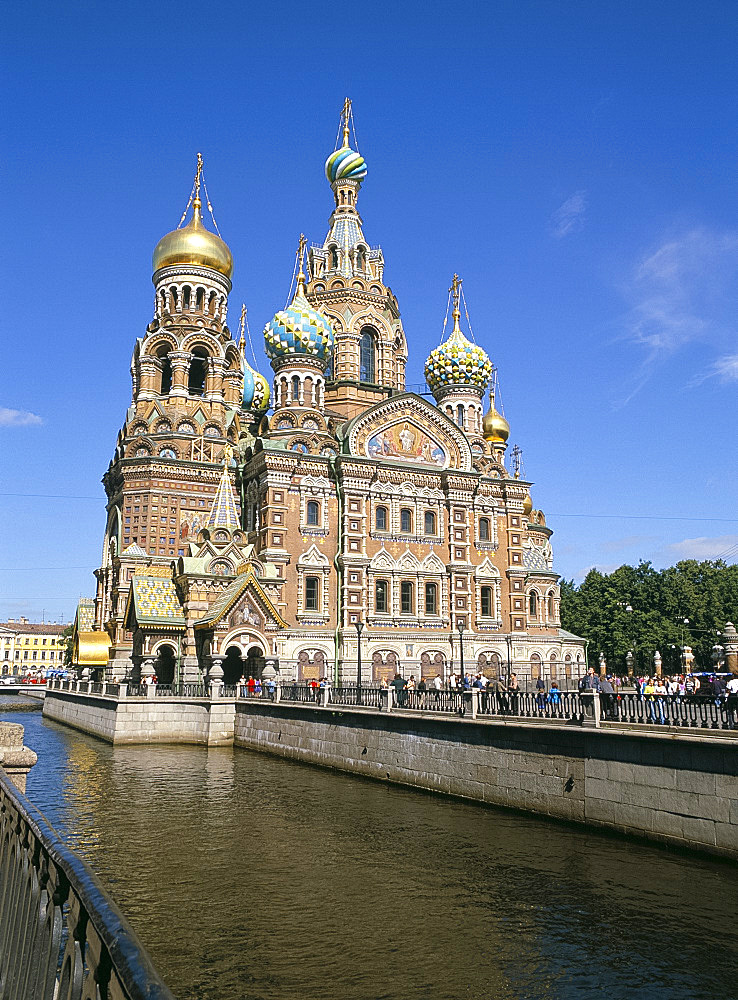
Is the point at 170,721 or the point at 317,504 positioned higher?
the point at 317,504

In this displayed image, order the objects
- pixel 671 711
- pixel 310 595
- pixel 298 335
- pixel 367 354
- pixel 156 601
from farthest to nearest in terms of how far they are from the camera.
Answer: pixel 367 354, pixel 298 335, pixel 310 595, pixel 156 601, pixel 671 711

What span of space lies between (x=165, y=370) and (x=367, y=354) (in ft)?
39.3

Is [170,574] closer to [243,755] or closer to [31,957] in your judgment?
[243,755]

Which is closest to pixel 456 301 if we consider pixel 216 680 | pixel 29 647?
pixel 216 680

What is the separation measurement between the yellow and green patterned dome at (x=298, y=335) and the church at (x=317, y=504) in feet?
0.38

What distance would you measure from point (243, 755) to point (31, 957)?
2463 centimetres

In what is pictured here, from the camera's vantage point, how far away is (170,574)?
1594 inches

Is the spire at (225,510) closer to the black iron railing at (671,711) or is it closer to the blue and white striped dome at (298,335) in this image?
the blue and white striped dome at (298,335)

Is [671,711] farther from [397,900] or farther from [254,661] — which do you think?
[254,661]

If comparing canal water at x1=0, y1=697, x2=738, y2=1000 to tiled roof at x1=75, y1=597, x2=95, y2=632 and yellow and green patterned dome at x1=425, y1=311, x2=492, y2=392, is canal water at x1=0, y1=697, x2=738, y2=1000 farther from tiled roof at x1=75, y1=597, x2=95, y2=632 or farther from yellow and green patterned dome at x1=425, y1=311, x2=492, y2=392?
yellow and green patterned dome at x1=425, y1=311, x2=492, y2=392

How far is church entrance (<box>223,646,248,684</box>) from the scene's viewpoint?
37.4 m

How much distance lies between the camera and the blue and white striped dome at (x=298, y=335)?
4406cm

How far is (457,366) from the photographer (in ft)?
161

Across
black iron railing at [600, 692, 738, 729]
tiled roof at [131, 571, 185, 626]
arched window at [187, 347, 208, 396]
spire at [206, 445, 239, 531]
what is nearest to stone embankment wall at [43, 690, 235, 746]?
tiled roof at [131, 571, 185, 626]
